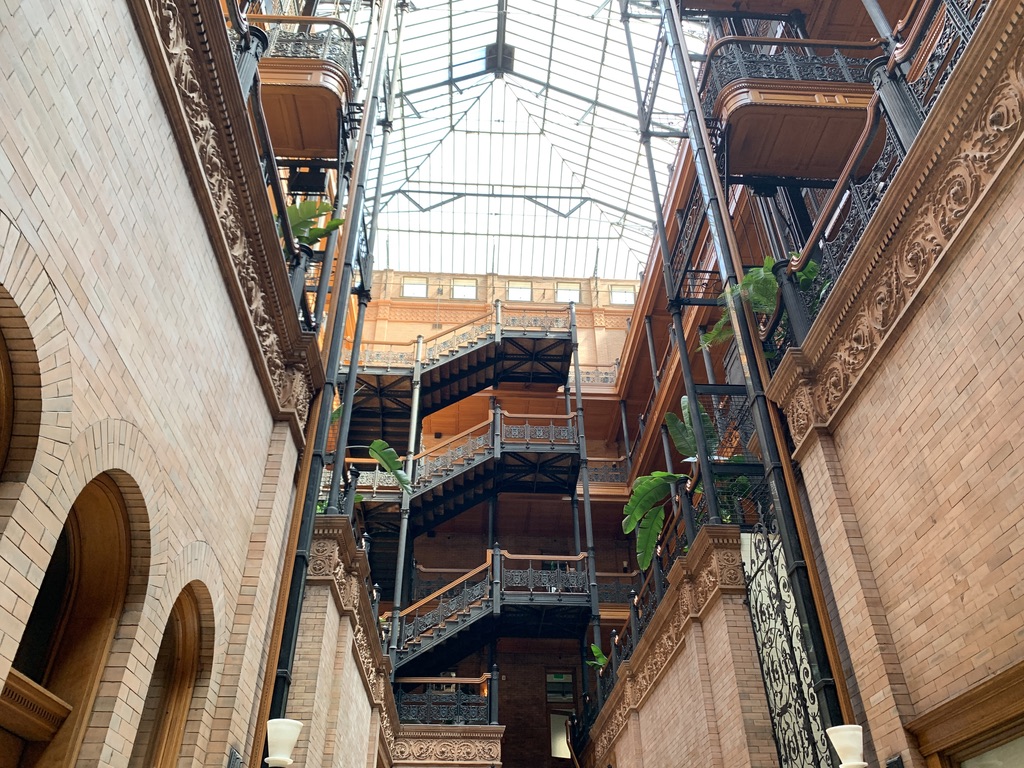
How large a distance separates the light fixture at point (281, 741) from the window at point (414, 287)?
27378 millimetres

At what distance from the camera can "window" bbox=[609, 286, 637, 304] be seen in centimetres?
3259

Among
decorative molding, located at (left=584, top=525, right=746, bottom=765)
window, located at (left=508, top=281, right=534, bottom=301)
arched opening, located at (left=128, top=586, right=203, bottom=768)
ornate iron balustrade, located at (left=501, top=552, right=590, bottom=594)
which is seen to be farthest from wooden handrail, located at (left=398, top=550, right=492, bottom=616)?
window, located at (left=508, top=281, right=534, bottom=301)

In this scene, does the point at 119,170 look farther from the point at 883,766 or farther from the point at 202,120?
the point at 883,766

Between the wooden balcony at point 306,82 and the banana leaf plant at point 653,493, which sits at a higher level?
the wooden balcony at point 306,82

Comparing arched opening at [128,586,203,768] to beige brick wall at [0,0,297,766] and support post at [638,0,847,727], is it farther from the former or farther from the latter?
support post at [638,0,847,727]

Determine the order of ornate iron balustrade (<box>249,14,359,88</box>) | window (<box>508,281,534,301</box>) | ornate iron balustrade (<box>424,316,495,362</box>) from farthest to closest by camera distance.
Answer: window (<box>508,281,534,301</box>) → ornate iron balustrade (<box>424,316,495,362</box>) → ornate iron balustrade (<box>249,14,359,88</box>)

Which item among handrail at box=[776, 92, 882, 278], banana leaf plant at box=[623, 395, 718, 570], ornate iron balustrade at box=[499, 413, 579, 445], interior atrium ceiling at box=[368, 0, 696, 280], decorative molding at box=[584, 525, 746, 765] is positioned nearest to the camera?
handrail at box=[776, 92, 882, 278]

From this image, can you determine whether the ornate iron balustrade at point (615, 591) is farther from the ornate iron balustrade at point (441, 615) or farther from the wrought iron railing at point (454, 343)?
the wrought iron railing at point (454, 343)

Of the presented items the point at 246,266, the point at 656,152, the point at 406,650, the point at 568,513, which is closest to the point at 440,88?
the point at 656,152

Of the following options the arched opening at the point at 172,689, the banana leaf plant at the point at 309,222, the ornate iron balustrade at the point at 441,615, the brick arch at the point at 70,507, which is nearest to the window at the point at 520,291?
the ornate iron balustrade at the point at 441,615

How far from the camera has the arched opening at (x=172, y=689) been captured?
545 centimetres

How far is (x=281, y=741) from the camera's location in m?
5.38

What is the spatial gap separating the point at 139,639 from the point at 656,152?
82.1 ft

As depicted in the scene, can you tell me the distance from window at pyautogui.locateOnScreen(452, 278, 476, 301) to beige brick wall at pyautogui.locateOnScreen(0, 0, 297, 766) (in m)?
25.7
